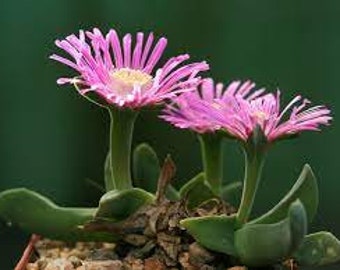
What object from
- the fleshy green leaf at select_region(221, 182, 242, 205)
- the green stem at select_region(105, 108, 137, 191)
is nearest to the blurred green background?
the fleshy green leaf at select_region(221, 182, 242, 205)

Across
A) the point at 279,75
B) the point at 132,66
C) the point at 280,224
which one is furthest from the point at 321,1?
the point at 280,224

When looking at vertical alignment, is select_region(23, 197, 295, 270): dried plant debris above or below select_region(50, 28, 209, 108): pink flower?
below

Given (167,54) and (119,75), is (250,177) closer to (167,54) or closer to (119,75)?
(119,75)

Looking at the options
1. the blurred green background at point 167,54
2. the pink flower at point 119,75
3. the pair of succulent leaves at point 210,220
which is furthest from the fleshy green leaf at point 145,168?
the blurred green background at point 167,54

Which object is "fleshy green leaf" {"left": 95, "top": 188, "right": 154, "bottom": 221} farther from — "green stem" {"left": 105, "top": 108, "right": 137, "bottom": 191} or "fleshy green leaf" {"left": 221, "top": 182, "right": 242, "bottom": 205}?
"fleshy green leaf" {"left": 221, "top": 182, "right": 242, "bottom": 205}

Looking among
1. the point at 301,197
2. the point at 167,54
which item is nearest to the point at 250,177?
the point at 301,197

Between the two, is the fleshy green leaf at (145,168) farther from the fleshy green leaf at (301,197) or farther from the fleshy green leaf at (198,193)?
the fleshy green leaf at (301,197)
